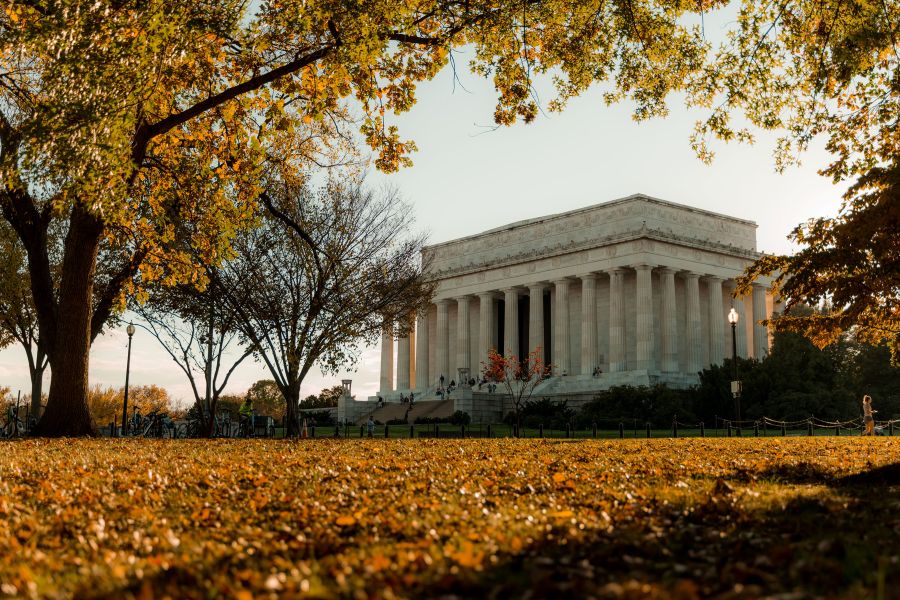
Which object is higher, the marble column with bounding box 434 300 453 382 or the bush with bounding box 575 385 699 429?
the marble column with bounding box 434 300 453 382

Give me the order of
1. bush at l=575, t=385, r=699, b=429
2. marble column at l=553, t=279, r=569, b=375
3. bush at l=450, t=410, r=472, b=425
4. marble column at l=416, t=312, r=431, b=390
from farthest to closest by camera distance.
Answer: marble column at l=416, t=312, r=431, b=390
marble column at l=553, t=279, r=569, b=375
bush at l=450, t=410, r=472, b=425
bush at l=575, t=385, r=699, b=429

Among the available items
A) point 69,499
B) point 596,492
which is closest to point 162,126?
point 69,499

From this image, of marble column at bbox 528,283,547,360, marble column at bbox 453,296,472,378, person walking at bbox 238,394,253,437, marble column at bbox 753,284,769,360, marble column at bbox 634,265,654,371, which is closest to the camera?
person walking at bbox 238,394,253,437

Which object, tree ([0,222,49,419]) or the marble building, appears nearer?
tree ([0,222,49,419])

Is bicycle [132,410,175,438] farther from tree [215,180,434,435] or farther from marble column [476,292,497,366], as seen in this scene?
marble column [476,292,497,366]

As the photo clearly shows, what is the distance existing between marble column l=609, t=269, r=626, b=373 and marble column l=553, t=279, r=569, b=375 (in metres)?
5.12

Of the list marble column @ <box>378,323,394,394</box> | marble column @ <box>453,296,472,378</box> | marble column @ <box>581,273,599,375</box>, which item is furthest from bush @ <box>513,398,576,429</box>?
marble column @ <box>378,323,394,394</box>

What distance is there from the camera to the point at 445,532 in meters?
6.46

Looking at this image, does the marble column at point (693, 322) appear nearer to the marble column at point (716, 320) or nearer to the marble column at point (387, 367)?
the marble column at point (716, 320)

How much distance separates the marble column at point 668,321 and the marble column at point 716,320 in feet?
16.4

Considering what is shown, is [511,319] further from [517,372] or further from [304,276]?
[304,276]

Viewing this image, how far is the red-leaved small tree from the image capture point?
55.1 meters

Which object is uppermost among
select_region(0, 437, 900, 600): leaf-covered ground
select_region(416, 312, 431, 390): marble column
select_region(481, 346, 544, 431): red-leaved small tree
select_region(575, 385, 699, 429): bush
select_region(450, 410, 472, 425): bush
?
select_region(416, 312, 431, 390): marble column

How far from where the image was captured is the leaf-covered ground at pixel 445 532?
480 cm
